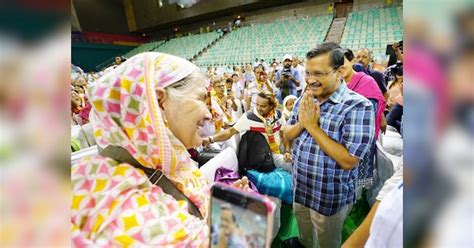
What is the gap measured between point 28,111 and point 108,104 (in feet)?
1.48

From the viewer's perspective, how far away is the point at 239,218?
52 centimetres

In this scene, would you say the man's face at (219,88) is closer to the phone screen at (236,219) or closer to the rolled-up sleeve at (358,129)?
the rolled-up sleeve at (358,129)

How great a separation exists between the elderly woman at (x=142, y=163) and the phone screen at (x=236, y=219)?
243mm

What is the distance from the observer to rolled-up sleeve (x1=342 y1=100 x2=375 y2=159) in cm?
131

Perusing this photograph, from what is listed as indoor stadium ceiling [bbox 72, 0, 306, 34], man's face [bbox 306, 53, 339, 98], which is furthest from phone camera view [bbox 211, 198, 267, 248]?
indoor stadium ceiling [bbox 72, 0, 306, 34]

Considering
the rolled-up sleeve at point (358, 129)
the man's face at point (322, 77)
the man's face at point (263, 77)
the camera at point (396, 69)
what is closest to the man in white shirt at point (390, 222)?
the camera at point (396, 69)

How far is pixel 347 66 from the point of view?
2.17 metres

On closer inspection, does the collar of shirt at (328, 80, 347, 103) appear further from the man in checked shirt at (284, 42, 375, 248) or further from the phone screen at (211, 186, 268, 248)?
the phone screen at (211, 186, 268, 248)

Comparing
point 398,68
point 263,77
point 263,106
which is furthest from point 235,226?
point 263,77

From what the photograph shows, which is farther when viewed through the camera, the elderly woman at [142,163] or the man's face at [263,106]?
the man's face at [263,106]

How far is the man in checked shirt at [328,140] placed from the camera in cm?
133

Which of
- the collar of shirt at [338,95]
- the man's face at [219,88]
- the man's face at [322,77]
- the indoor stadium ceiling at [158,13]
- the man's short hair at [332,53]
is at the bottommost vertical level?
the man's face at [219,88]

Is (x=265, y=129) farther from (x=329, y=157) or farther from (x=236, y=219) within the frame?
(x=236, y=219)

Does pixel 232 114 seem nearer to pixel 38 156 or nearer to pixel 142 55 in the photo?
pixel 142 55
